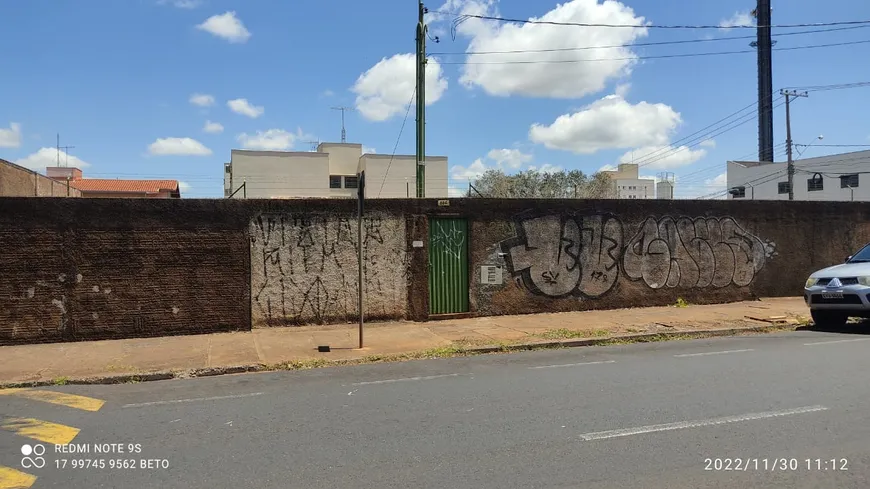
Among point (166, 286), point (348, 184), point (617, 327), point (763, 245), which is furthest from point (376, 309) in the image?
point (348, 184)

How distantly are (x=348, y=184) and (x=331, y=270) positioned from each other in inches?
1842

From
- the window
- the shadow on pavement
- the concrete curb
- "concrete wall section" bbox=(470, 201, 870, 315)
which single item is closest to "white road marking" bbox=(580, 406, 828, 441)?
the concrete curb

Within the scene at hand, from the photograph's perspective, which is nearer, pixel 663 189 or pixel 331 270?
pixel 331 270

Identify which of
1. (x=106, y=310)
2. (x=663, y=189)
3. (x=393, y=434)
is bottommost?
(x=393, y=434)

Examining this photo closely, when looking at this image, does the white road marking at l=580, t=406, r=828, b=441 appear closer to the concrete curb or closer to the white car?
the concrete curb

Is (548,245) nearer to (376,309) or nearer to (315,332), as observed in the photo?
(376,309)

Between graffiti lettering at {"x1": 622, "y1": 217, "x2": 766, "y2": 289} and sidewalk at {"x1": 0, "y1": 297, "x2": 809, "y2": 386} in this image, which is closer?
sidewalk at {"x1": 0, "y1": 297, "x2": 809, "y2": 386}

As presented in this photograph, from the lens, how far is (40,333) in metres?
10.0

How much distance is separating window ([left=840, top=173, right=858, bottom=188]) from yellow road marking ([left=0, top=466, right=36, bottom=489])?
65.6 meters

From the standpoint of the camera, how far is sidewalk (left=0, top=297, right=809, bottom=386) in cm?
830

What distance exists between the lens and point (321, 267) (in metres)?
11.5

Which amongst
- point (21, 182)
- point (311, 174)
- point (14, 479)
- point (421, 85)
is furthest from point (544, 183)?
point (14, 479)

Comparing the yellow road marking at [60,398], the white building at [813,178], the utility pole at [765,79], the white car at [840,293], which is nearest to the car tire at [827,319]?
the white car at [840,293]

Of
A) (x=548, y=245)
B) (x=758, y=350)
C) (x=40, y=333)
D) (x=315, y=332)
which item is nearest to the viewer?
(x=758, y=350)
